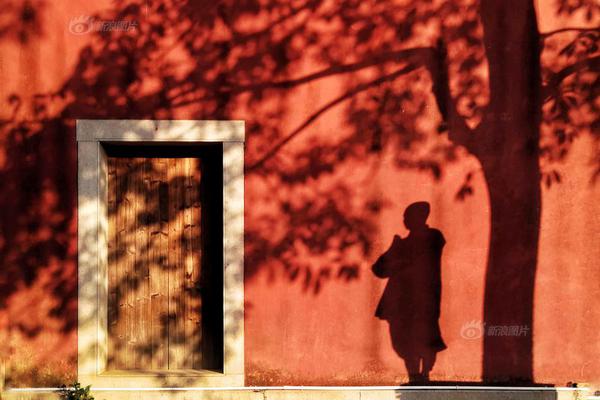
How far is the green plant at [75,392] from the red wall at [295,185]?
127 mm

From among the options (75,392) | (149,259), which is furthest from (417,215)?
(75,392)

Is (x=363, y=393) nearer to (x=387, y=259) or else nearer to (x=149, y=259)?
(x=387, y=259)

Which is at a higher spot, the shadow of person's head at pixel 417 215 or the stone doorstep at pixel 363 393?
the shadow of person's head at pixel 417 215

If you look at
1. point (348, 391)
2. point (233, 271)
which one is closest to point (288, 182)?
point (233, 271)

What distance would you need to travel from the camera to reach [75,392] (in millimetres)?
6449

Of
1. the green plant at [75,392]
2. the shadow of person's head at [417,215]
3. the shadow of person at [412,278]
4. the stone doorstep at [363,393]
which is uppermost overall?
the shadow of person's head at [417,215]

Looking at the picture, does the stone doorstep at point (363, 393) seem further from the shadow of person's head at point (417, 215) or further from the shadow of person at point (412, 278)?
the shadow of person's head at point (417, 215)

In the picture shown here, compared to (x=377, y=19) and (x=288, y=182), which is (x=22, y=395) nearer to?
(x=288, y=182)

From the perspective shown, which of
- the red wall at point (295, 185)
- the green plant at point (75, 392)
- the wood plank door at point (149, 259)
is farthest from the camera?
the wood plank door at point (149, 259)

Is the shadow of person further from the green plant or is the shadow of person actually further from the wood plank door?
the green plant

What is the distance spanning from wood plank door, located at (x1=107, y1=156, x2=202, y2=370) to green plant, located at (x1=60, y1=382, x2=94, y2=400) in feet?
1.64

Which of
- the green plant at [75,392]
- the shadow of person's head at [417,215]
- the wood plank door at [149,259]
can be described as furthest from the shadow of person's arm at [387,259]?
the green plant at [75,392]

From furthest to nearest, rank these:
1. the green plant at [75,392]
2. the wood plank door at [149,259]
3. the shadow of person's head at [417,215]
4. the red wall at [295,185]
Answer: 1. the wood plank door at [149,259]
2. the shadow of person's head at [417,215]
3. the red wall at [295,185]
4. the green plant at [75,392]

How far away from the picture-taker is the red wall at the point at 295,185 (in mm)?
6598
